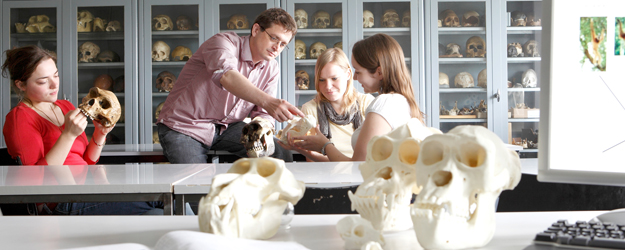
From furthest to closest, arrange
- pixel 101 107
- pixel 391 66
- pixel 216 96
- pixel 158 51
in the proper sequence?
1. pixel 158 51
2. pixel 216 96
3. pixel 101 107
4. pixel 391 66

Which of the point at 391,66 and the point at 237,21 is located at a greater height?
the point at 237,21

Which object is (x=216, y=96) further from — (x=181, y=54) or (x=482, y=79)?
(x=482, y=79)

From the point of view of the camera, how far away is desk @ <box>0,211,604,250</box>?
1.88ft

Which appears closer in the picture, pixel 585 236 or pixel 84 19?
pixel 585 236

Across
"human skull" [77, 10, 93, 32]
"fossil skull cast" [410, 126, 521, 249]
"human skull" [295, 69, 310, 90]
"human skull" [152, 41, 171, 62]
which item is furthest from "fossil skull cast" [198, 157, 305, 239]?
"human skull" [77, 10, 93, 32]

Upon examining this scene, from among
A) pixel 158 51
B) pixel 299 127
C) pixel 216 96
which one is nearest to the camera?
pixel 299 127

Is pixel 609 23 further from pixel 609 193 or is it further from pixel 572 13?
pixel 609 193

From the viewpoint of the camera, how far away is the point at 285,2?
162 inches

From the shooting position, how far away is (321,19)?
166 inches

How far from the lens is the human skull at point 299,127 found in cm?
218

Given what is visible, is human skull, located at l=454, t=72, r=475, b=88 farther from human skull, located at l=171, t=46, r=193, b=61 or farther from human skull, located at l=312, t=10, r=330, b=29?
human skull, located at l=171, t=46, r=193, b=61

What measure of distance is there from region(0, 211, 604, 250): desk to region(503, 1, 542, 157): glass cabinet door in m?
3.74

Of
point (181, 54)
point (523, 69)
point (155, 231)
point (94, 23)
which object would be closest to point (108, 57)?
point (94, 23)

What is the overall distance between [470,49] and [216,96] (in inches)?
98.7
